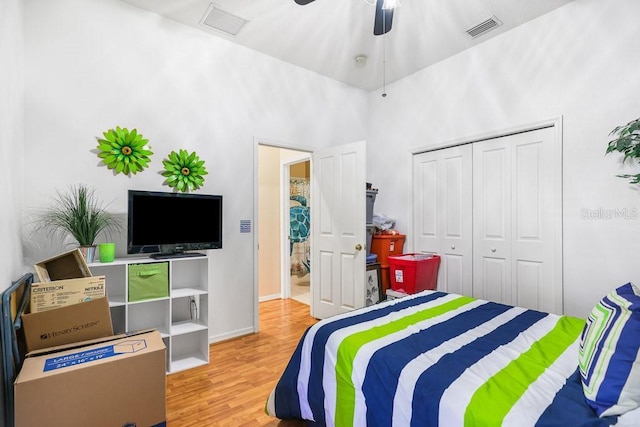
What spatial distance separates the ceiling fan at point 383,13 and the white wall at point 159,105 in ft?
4.69

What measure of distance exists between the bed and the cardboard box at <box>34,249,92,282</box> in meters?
1.47

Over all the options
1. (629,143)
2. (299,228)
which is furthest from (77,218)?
(629,143)

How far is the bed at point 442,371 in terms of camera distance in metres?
1.07

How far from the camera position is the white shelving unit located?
2451 mm

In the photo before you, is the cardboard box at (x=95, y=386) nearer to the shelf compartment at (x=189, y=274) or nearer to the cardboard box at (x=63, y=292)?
the cardboard box at (x=63, y=292)

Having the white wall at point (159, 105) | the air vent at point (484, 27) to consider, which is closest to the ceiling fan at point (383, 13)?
the air vent at point (484, 27)

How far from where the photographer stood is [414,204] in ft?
12.9

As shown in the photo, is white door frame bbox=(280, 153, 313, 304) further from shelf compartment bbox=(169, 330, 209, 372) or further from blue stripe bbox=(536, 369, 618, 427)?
blue stripe bbox=(536, 369, 618, 427)

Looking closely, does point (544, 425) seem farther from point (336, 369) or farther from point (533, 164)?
point (533, 164)

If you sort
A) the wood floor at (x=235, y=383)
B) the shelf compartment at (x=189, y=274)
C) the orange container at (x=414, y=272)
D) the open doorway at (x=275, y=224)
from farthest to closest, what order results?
the open doorway at (x=275, y=224) < the orange container at (x=414, y=272) < the shelf compartment at (x=189, y=274) < the wood floor at (x=235, y=383)

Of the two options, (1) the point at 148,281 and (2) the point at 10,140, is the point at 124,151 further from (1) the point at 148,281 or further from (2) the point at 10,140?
(1) the point at 148,281

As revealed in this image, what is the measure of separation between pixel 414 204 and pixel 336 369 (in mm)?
2762

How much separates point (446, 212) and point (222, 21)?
298 centimetres

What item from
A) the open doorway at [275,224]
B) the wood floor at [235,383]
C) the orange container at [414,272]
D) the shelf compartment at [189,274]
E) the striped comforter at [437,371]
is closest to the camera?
the striped comforter at [437,371]
